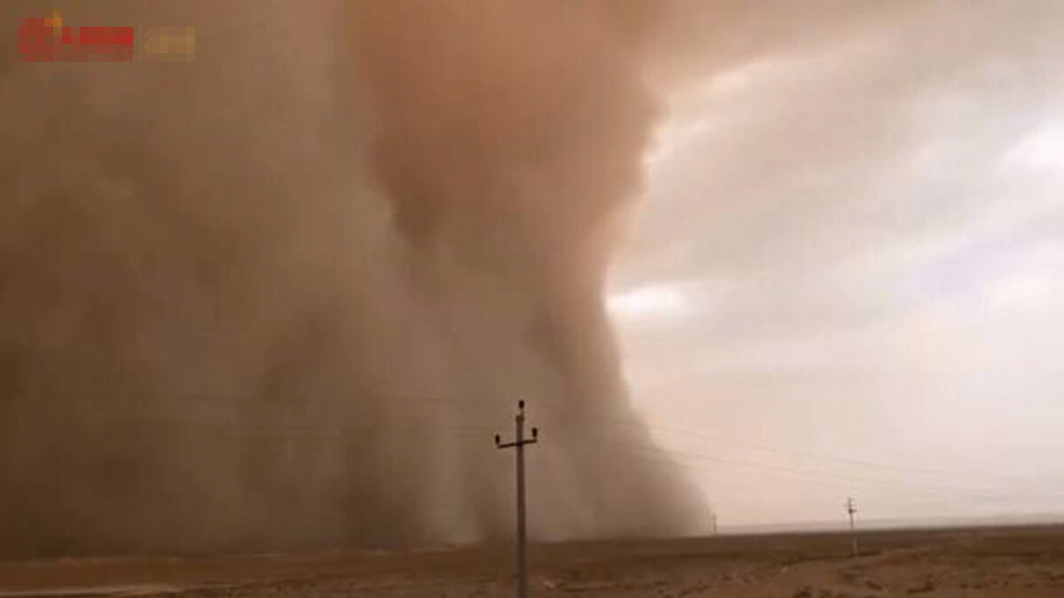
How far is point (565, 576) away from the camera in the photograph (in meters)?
40.6

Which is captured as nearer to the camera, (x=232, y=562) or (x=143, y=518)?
(x=232, y=562)

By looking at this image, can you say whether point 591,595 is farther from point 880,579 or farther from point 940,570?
point 940,570

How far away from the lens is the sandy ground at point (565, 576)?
94.0ft

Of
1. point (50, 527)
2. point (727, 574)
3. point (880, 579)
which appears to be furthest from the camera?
point (50, 527)

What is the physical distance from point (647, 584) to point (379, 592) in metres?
8.99

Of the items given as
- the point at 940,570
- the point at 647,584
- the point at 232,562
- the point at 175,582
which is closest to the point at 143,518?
the point at 232,562

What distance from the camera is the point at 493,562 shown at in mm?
54844

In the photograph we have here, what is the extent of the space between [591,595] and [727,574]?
348 inches

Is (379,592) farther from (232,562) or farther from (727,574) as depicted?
(232,562)

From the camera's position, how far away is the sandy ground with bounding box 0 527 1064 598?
28641mm

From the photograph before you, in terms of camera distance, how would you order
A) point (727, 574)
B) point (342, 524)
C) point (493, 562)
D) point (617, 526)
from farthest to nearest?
point (617, 526) → point (342, 524) → point (493, 562) → point (727, 574)

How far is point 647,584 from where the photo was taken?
1373 inches

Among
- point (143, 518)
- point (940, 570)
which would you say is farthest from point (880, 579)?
point (143, 518)

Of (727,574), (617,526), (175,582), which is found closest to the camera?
(727,574)
